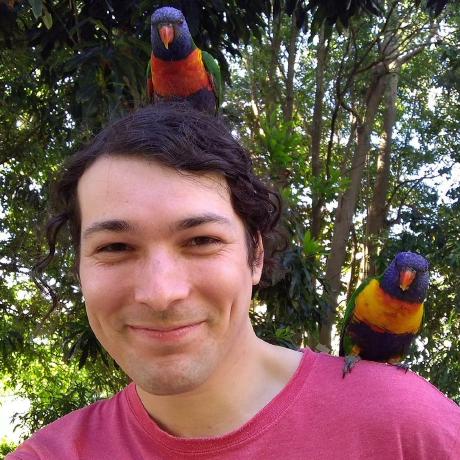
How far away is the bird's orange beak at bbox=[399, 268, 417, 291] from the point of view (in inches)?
75.8

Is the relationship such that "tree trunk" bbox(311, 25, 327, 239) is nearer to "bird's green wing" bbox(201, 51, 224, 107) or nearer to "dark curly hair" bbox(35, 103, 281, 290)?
"bird's green wing" bbox(201, 51, 224, 107)

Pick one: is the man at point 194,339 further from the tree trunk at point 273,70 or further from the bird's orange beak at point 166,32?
the tree trunk at point 273,70

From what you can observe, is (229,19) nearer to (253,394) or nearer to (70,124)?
(70,124)

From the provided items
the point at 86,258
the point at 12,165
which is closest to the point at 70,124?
the point at 12,165

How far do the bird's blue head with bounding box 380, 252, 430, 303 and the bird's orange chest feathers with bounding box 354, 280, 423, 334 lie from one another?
3cm

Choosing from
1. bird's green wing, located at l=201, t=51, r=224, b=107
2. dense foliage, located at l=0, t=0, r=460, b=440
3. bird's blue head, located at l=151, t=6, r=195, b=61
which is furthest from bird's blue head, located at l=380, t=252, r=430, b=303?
bird's blue head, located at l=151, t=6, r=195, b=61

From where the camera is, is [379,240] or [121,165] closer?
[121,165]

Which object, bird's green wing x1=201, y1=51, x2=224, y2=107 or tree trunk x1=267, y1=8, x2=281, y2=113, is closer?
bird's green wing x1=201, y1=51, x2=224, y2=107

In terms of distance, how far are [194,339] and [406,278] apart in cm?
140

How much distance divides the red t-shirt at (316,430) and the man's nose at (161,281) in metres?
0.26

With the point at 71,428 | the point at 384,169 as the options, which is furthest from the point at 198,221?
the point at 384,169

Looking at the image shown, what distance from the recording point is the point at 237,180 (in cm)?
90

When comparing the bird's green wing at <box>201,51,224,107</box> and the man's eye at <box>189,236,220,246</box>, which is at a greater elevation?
the bird's green wing at <box>201,51,224,107</box>

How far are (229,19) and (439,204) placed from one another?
471 centimetres
